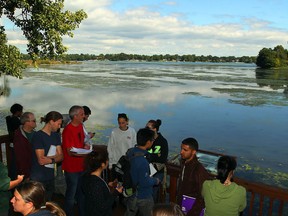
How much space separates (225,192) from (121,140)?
2.57 metres

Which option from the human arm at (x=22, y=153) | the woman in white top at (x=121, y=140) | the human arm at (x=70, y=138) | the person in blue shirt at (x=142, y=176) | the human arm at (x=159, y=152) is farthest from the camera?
the woman in white top at (x=121, y=140)

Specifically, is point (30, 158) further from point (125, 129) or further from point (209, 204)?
point (209, 204)

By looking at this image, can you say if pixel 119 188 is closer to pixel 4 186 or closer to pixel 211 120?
pixel 4 186

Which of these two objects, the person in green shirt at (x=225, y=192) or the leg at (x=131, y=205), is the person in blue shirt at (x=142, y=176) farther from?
the person in green shirt at (x=225, y=192)

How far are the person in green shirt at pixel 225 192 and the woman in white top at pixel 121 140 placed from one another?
2.33 meters

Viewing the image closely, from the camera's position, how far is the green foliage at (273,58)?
4739 inches

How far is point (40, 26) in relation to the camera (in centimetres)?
749

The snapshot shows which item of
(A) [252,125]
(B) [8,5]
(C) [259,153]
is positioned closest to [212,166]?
(B) [8,5]

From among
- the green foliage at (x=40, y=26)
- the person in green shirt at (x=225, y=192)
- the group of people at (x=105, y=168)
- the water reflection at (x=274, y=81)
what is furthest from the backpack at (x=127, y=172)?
the water reflection at (x=274, y=81)

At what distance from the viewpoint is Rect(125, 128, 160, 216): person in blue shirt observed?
3596mm

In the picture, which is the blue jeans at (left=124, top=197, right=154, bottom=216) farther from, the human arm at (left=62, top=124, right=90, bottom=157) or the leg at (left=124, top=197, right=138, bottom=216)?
the human arm at (left=62, top=124, right=90, bottom=157)

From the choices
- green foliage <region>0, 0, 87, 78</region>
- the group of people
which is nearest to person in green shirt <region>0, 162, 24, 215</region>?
the group of people

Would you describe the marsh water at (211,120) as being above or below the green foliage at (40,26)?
below

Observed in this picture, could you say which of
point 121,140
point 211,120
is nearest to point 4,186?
point 121,140
